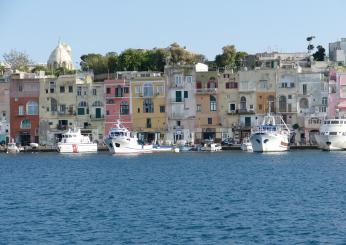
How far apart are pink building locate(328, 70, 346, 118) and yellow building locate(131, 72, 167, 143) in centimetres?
1640

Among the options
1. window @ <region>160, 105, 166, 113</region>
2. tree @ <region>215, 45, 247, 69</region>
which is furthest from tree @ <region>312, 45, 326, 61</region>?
window @ <region>160, 105, 166, 113</region>

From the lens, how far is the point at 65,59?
141125 millimetres

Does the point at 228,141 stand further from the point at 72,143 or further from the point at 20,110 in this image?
the point at 20,110

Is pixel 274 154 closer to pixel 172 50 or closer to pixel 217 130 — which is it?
pixel 217 130

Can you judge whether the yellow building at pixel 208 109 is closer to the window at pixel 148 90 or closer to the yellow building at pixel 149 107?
the yellow building at pixel 149 107

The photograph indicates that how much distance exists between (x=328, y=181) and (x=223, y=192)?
348 inches

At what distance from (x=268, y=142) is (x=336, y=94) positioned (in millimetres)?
10814

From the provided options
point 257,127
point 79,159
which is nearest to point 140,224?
point 79,159

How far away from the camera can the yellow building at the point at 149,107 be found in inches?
3937

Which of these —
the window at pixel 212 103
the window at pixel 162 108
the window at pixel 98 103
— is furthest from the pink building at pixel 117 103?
the window at pixel 212 103

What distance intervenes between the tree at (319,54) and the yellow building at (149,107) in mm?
22126

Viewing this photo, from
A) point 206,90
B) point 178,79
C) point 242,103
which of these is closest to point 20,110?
point 178,79

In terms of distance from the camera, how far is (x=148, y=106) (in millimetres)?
100438

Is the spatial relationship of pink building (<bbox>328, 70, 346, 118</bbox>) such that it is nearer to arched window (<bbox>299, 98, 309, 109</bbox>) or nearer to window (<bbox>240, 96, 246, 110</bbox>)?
arched window (<bbox>299, 98, 309, 109</bbox>)
